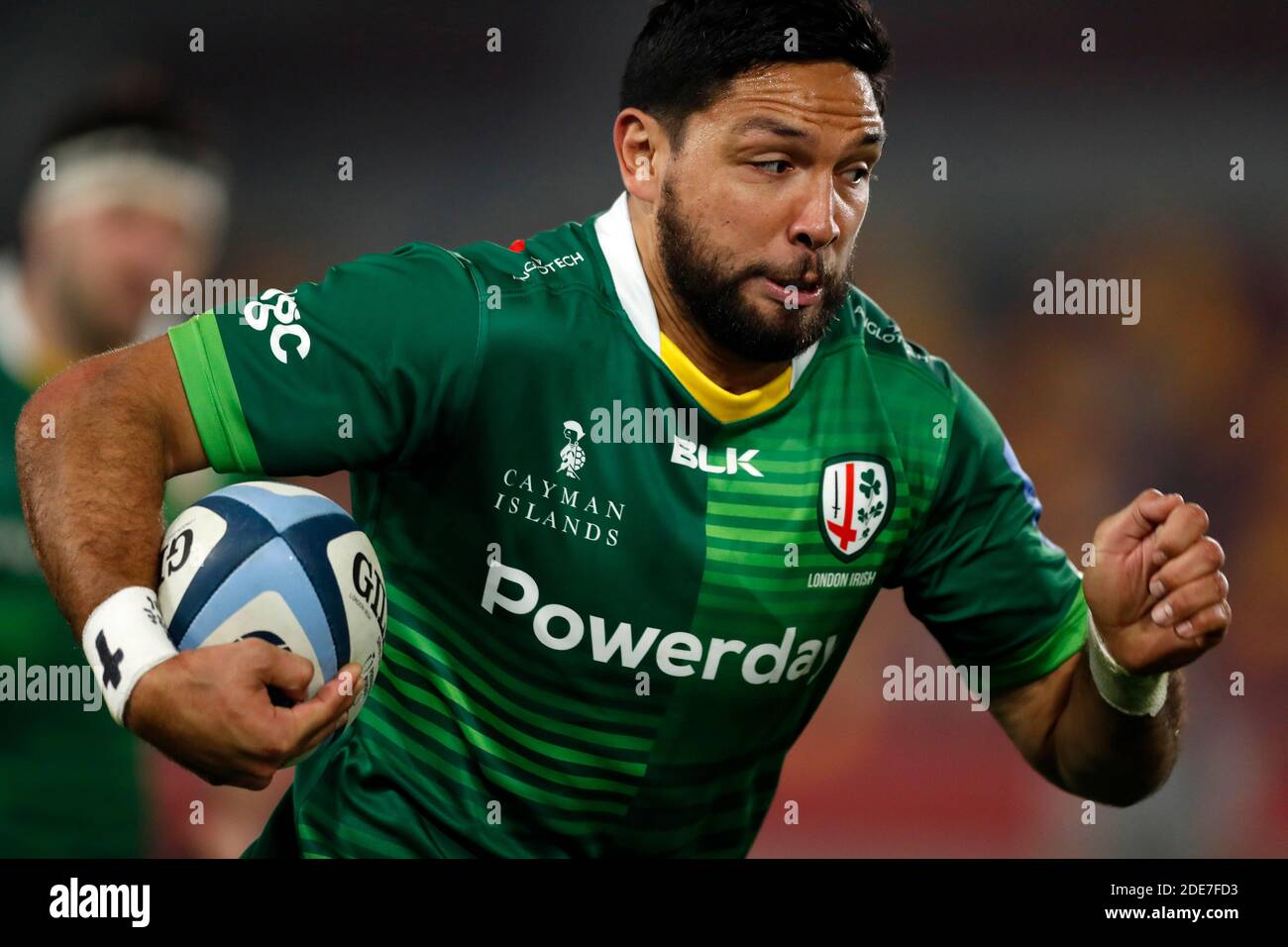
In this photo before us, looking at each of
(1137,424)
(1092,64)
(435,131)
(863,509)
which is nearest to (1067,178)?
(1092,64)

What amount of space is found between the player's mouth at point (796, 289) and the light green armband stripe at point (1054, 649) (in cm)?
91

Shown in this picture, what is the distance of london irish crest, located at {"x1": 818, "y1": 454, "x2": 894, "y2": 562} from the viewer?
288 cm

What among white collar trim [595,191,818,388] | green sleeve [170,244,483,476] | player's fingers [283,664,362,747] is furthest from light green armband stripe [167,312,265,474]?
white collar trim [595,191,818,388]

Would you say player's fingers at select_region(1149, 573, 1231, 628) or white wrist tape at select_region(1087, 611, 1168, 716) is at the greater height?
player's fingers at select_region(1149, 573, 1231, 628)

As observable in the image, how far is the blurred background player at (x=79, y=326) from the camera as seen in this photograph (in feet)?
12.9

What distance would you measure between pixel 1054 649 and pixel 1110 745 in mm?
221

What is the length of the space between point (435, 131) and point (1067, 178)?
274 cm

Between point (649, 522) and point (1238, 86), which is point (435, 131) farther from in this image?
point (649, 522)

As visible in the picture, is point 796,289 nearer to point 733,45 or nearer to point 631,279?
point 631,279

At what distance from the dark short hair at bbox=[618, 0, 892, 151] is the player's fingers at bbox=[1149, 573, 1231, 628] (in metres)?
1.05

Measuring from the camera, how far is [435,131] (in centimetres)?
661

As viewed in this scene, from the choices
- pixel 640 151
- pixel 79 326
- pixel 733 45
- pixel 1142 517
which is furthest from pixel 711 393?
pixel 79 326

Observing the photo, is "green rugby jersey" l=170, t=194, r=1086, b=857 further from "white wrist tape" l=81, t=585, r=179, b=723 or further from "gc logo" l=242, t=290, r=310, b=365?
"white wrist tape" l=81, t=585, r=179, b=723
